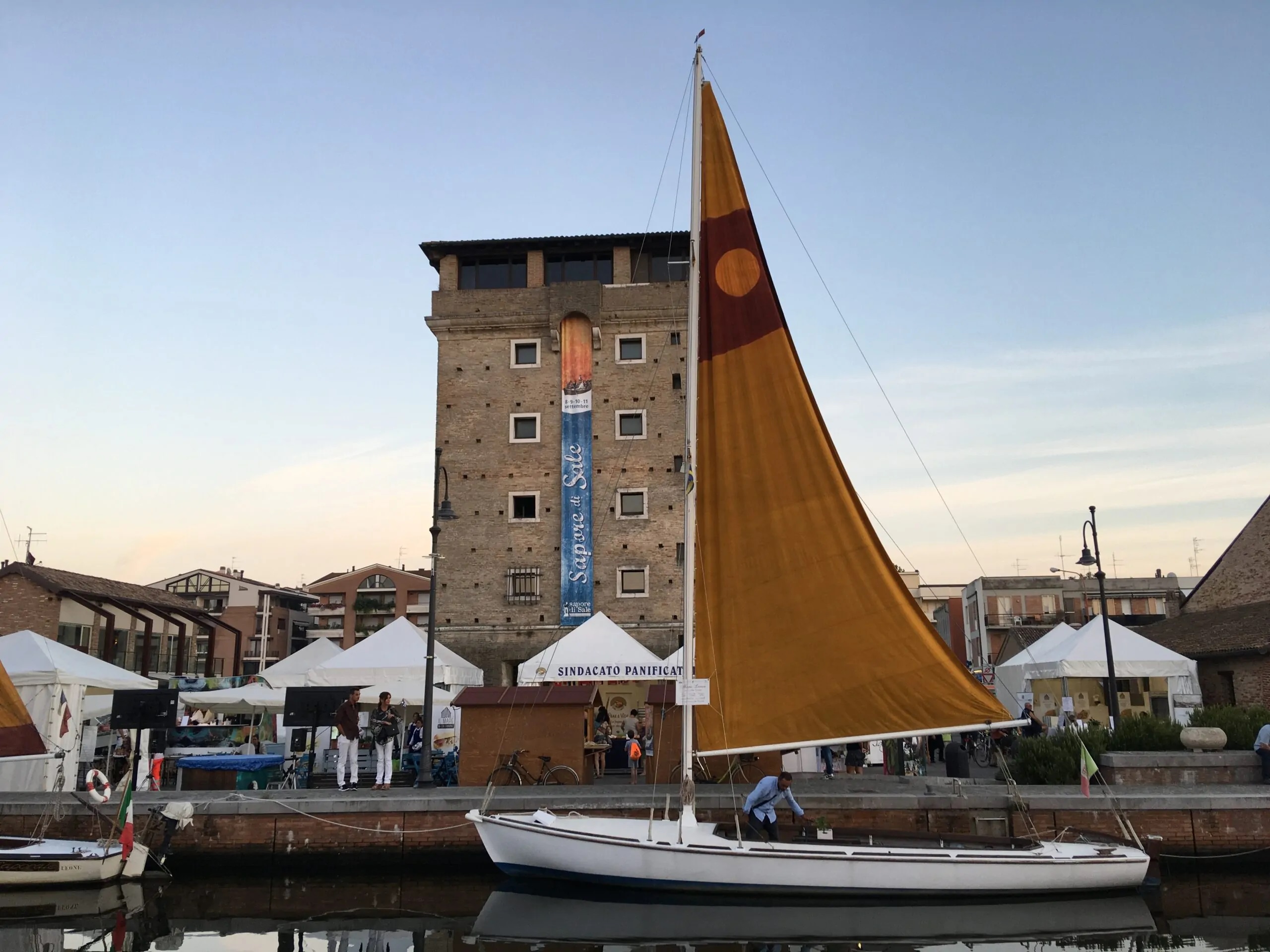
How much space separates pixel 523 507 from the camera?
120ft

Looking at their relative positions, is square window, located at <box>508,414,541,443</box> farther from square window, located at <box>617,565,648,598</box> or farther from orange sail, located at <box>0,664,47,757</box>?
orange sail, located at <box>0,664,47,757</box>

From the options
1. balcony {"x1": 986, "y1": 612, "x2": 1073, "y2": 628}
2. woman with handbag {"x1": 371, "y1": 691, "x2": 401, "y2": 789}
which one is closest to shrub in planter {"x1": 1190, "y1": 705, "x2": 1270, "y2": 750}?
woman with handbag {"x1": 371, "y1": 691, "x2": 401, "y2": 789}

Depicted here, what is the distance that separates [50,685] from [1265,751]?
23.8m

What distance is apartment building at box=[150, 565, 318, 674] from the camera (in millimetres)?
87375

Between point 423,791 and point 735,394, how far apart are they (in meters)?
9.15

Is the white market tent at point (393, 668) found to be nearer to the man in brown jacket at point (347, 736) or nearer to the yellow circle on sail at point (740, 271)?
the man in brown jacket at point (347, 736)

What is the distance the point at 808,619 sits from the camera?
13523 millimetres

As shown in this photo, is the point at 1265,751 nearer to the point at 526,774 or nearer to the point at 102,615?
the point at 526,774

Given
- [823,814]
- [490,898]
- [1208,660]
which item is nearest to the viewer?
[490,898]

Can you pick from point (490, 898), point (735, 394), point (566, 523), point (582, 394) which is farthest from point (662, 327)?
point (490, 898)

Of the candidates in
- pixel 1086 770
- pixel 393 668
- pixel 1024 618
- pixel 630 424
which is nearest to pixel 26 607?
pixel 393 668

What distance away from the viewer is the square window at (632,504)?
36.2m

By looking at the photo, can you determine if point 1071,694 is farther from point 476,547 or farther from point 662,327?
point 476,547

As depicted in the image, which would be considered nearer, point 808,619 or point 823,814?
point 808,619
